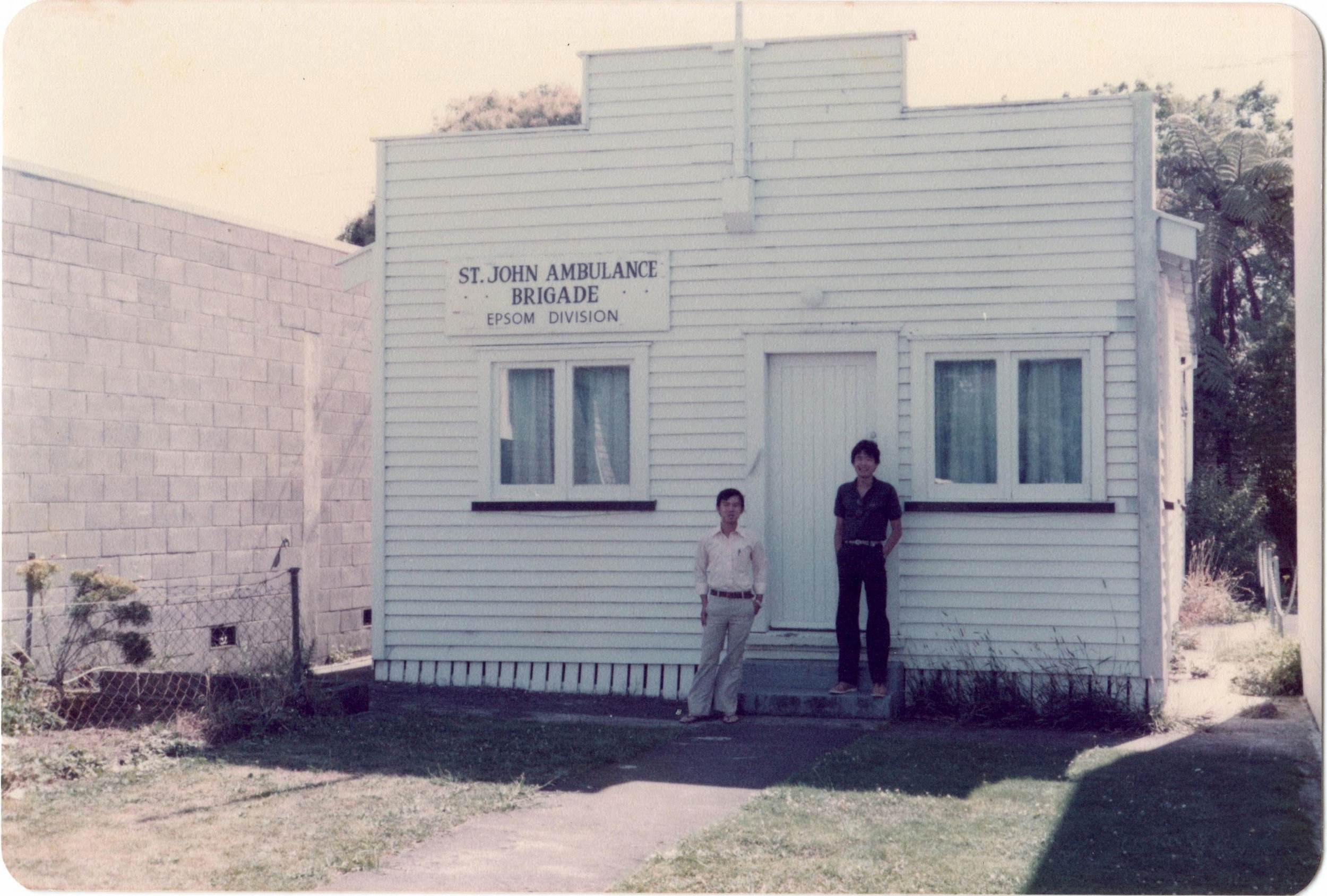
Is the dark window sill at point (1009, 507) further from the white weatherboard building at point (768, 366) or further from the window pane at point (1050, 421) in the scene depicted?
the window pane at point (1050, 421)

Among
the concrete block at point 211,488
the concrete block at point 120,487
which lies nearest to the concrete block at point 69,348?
the concrete block at point 120,487

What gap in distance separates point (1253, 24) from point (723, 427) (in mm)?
4772

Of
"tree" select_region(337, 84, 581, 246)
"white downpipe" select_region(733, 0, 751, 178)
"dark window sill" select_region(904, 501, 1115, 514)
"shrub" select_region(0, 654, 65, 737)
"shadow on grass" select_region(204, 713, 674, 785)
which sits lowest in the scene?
"shadow on grass" select_region(204, 713, 674, 785)

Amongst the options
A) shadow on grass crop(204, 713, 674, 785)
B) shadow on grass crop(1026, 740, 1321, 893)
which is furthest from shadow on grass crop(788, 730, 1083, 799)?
shadow on grass crop(204, 713, 674, 785)

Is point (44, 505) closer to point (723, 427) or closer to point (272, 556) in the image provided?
point (272, 556)

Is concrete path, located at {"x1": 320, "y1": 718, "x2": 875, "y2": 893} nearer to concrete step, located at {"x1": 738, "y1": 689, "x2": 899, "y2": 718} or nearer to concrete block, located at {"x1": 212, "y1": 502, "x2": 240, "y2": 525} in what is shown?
concrete step, located at {"x1": 738, "y1": 689, "x2": 899, "y2": 718}

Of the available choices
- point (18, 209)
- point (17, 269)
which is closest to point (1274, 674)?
point (17, 269)

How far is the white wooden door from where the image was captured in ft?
33.2

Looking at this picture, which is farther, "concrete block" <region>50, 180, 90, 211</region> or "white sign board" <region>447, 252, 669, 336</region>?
"white sign board" <region>447, 252, 669, 336</region>

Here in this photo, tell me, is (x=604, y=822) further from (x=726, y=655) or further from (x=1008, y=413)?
(x=1008, y=413)

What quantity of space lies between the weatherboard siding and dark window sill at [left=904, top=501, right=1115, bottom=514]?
2.7 inches

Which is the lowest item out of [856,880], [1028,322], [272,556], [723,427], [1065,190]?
A: [856,880]

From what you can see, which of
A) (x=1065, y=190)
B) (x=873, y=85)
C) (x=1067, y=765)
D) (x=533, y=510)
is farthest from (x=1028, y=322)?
(x=533, y=510)

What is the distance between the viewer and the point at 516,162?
34.8ft
